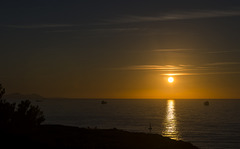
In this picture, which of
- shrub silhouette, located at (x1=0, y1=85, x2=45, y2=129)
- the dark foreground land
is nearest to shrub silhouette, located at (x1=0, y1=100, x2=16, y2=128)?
shrub silhouette, located at (x1=0, y1=85, x2=45, y2=129)

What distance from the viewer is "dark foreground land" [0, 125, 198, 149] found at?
79.1ft

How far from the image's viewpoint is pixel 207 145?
74250mm

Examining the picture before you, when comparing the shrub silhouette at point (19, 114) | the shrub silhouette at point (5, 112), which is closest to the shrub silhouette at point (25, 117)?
the shrub silhouette at point (19, 114)

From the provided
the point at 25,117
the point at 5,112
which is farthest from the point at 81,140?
the point at 25,117

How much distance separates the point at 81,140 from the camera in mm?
30297

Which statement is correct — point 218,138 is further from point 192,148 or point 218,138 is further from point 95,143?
point 95,143

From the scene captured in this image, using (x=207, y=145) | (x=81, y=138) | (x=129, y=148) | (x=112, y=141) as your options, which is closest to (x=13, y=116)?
(x=81, y=138)

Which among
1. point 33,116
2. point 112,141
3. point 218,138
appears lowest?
point 112,141

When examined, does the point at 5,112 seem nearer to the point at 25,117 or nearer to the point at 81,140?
the point at 25,117

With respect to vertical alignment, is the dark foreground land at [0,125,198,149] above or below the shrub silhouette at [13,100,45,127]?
below

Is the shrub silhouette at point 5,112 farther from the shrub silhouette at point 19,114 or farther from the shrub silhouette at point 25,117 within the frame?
the shrub silhouette at point 25,117

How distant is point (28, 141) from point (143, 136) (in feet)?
49.0

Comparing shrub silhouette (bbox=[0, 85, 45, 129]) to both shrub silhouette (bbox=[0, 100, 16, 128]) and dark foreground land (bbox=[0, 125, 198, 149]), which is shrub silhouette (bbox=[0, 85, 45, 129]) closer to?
shrub silhouette (bbox=[0, 100, 16, 128])

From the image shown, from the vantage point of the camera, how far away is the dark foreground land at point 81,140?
24.1 metres
